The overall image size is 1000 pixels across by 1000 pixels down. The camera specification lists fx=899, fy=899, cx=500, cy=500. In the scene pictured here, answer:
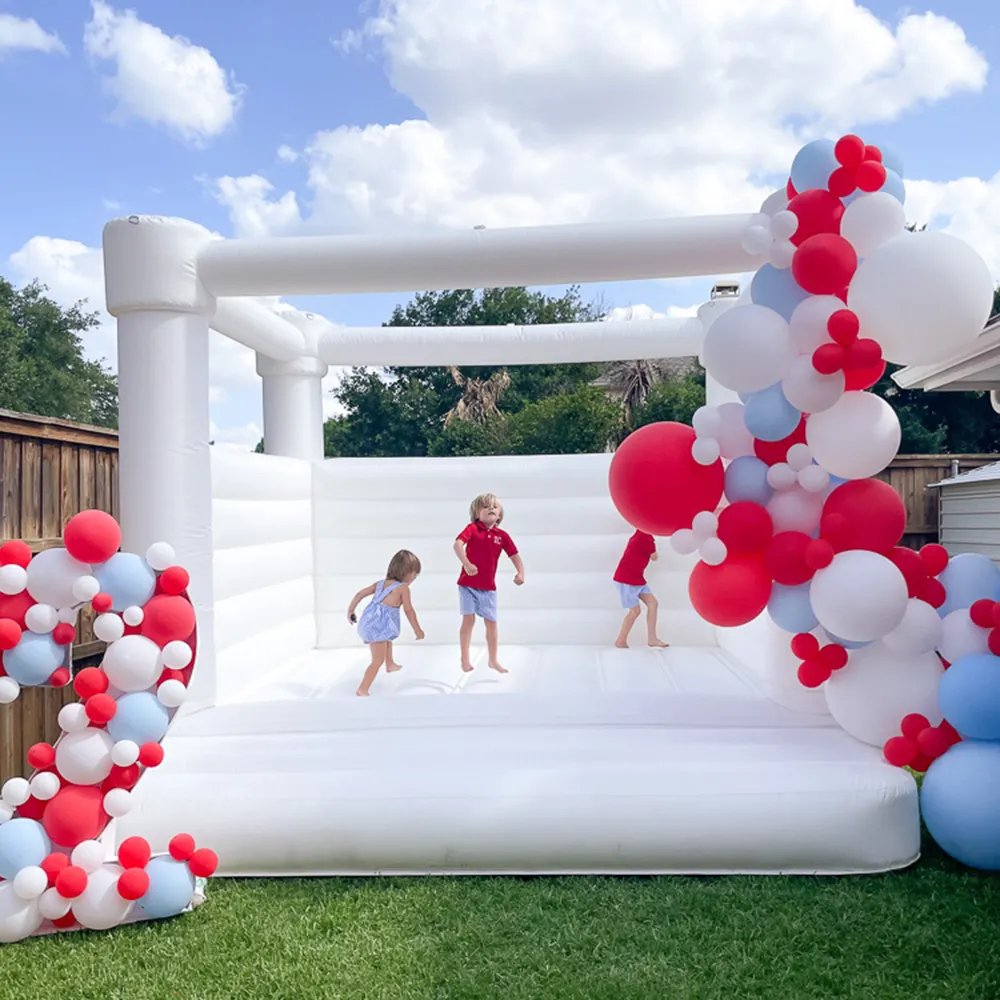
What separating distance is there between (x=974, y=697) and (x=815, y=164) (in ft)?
5.49

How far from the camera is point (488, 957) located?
7.27ft

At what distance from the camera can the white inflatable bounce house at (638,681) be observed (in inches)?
104

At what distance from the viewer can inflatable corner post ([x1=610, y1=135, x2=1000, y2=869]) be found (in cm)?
258

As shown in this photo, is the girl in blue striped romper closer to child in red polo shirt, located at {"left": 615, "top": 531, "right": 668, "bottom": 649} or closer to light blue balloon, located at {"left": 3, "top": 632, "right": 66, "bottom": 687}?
child in red polo shirt, located at {"left": 615, "top": 531, "right": 668, "bottom": 649}

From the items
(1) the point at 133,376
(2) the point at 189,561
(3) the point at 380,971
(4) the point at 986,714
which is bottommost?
(3) the point at 380,971

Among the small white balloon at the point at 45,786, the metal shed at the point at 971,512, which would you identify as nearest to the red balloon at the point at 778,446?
the small white balloon at the point at 45,786

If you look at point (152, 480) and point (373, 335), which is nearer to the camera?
point (152, 480)

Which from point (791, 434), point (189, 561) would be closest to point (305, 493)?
point (189, 561)

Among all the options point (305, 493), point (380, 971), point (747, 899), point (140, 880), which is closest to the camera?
point (380, 971)

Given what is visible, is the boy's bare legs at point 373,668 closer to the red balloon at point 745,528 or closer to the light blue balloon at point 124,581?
→ the light blue balloon at point 124,581

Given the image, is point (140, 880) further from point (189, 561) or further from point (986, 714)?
point (986, 714)

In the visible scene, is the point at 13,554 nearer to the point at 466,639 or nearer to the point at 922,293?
the point at 466,639

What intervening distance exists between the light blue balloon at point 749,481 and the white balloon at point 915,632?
21.8 inches

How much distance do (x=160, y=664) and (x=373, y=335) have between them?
3.07m
